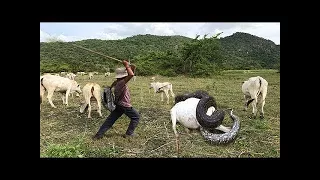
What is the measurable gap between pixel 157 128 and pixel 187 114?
442mm

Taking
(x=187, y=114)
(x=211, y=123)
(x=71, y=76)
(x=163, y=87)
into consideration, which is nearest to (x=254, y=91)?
(x=211, y=123)

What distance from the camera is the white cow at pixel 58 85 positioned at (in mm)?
5930

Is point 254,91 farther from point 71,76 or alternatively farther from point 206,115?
point 71,76

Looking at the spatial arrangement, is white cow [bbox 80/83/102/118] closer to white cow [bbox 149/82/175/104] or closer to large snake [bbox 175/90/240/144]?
white cow [bbox 149/82/175/104]

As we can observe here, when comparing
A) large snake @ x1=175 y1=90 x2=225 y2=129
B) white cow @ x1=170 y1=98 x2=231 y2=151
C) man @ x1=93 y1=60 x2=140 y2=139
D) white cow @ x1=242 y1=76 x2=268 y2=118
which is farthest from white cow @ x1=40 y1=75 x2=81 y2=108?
white cow @ x1=242 y1=76 x2=268 y2=118

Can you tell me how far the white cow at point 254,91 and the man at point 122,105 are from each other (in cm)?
148

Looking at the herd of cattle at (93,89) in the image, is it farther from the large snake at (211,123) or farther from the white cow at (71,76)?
the large snake at (211,123)

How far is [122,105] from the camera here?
5762 mm

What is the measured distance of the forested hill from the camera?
5.91 m

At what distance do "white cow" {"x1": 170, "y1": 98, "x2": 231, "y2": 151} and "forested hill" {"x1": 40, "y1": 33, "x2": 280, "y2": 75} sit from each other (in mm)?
530

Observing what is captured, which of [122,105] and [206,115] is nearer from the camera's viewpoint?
[206,115]

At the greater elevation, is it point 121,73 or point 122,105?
point 121,73
